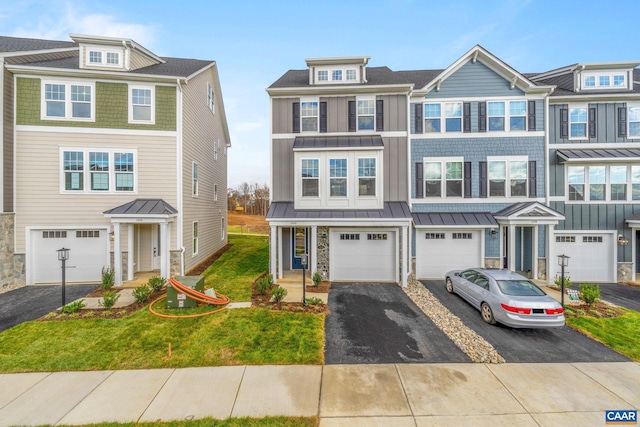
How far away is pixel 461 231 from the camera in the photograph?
12.5 metres

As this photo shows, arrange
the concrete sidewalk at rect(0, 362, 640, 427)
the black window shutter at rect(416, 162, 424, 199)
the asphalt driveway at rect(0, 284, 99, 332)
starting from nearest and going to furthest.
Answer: the concrete sidewalk at rect(0, 362, 640, 427), the asphalt driveway at rect(0, 284, 99, 332), the black window shutter at rect(416, 162, 424, 199)

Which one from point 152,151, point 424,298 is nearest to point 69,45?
point 152,151

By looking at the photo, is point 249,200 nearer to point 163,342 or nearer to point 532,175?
point 532,175

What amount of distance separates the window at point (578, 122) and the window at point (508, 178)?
2.90 metres

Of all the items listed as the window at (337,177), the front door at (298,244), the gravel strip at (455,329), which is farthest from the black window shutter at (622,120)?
the front door at (298,244)

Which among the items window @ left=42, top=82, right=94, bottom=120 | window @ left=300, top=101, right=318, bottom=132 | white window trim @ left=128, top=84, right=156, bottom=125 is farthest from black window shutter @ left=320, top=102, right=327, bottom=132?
window @ left=42, top=82, right=94, bottom=120

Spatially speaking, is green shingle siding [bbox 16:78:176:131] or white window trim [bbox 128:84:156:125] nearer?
green shingle siding [bbox 16:78:176:131]

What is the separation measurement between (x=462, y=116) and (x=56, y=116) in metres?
18.6

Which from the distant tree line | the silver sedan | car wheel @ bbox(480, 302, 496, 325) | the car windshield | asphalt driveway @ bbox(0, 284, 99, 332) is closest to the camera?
the silver sedan

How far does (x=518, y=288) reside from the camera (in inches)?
312

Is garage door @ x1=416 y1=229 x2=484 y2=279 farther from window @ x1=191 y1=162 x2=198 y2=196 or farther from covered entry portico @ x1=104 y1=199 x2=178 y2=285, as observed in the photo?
window @ x1=191 y1=162 x2=198 y2=196

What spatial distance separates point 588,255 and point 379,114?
1211cm

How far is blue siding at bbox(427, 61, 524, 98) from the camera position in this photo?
12.8 m

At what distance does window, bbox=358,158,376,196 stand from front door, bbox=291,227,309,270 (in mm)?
3495
